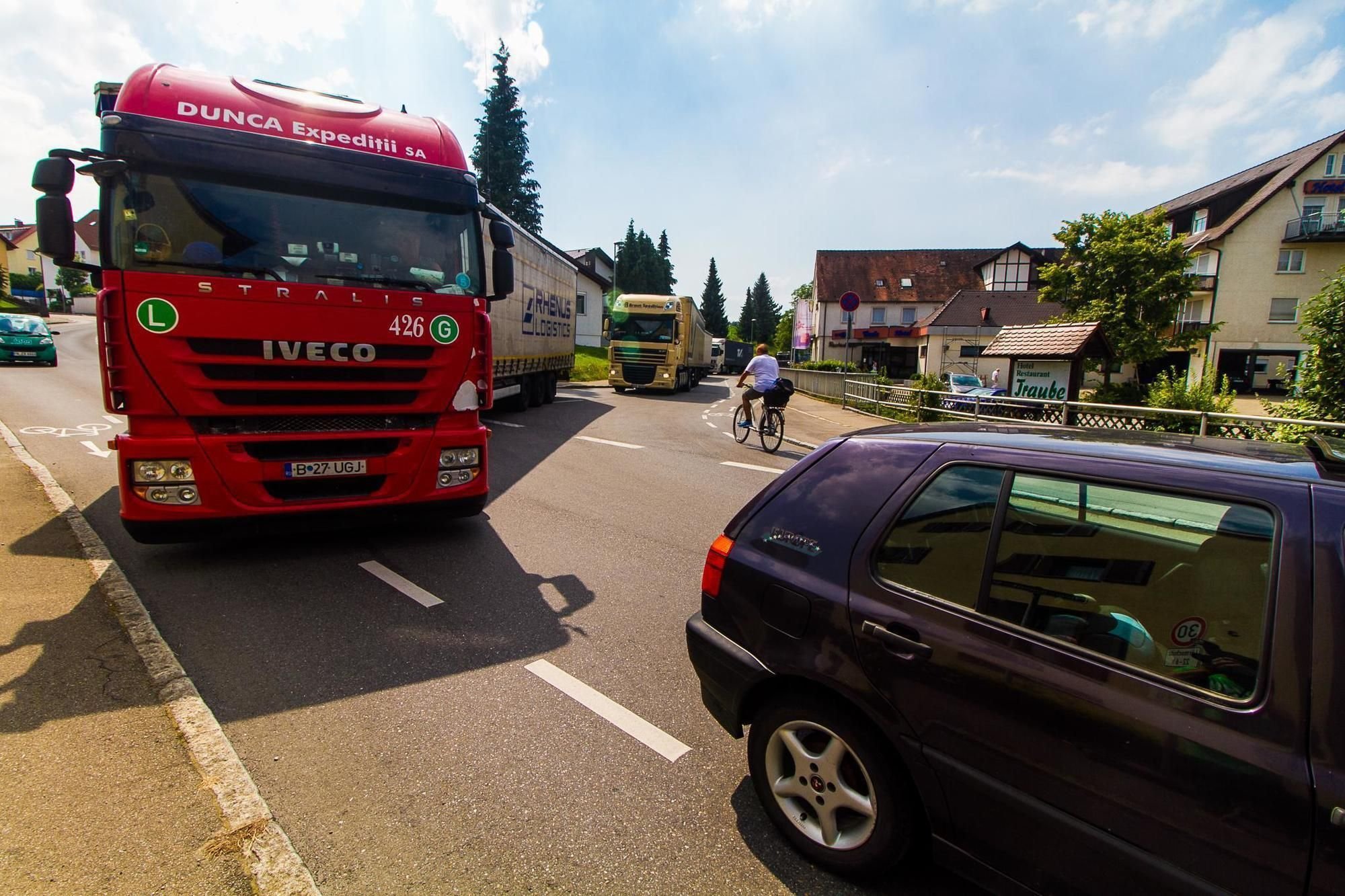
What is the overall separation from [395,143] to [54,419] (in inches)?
454

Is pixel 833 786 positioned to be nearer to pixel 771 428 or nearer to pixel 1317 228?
pixel 771 428

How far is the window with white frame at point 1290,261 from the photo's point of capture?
36.9 meters

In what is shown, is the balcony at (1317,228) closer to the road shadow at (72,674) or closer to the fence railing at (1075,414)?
the fence railing at (1075,414)

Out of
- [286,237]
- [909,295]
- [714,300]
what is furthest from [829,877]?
[714,300]

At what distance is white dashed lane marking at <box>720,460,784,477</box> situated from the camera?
985 centimetres

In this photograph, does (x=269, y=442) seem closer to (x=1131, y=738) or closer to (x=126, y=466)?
(x=126, y=466)

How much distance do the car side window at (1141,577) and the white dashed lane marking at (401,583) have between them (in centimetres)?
365

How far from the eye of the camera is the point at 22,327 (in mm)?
22297

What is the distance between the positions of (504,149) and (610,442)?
3732 cm

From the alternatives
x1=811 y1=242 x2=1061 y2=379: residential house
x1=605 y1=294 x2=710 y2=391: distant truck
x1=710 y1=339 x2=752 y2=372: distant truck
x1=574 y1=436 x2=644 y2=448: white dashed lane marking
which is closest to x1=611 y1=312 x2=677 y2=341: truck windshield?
x1=605 y1=294 x2=710 y2=391: distant truck

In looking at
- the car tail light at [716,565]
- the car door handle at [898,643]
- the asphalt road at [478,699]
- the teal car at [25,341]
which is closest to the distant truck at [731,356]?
the teal car at [25,341]

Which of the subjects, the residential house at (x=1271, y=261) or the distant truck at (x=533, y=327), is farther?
the residential house at (x=1271, y=261)

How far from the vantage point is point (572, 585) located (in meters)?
4.81

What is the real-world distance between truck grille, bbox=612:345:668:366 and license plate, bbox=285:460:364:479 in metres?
19.9
